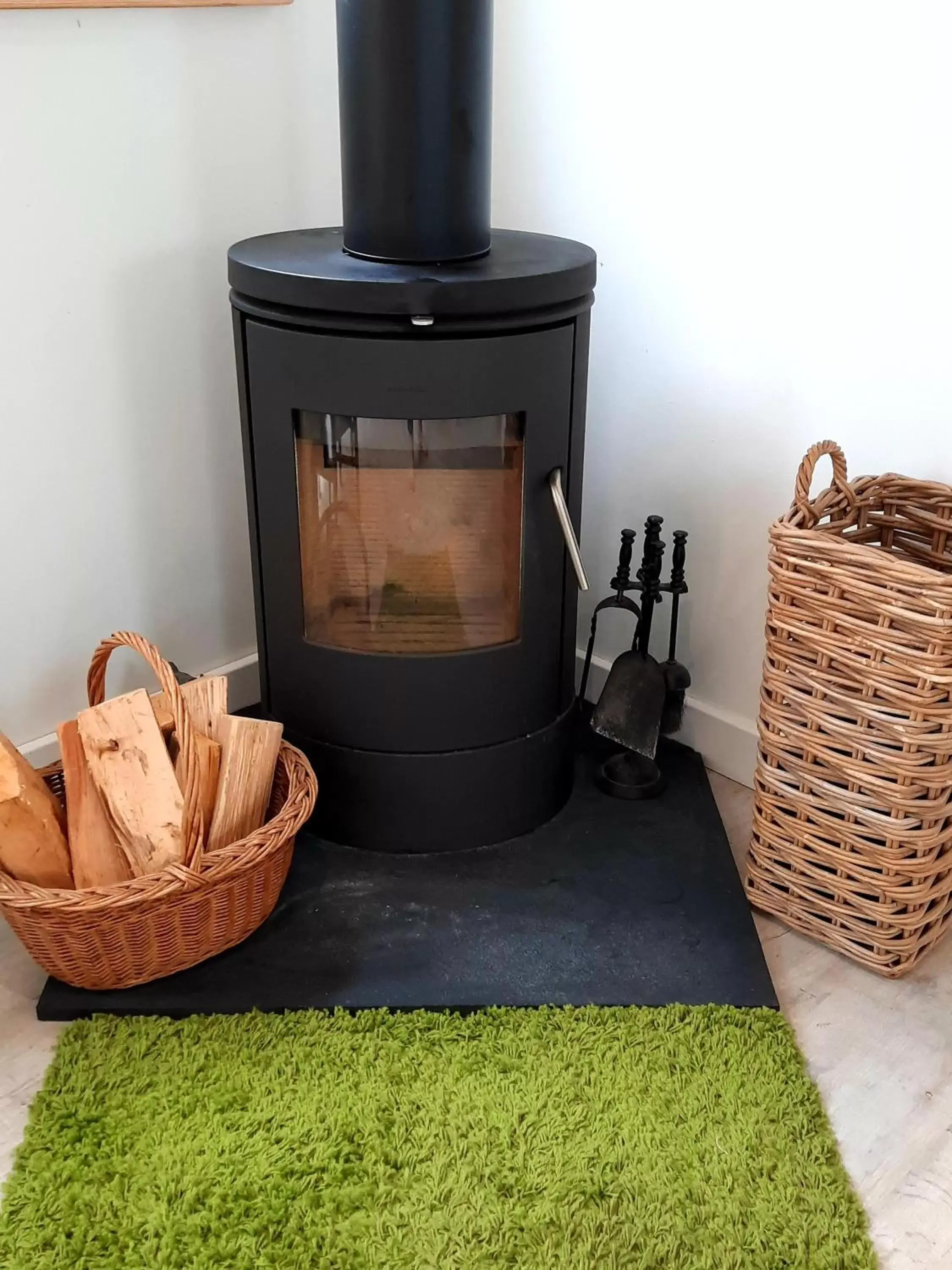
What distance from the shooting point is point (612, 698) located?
1.76 m

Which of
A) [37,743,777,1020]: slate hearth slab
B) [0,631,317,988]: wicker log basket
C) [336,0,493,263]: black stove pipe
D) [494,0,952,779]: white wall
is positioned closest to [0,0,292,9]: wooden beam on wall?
[336,0,493,263]: black stove pipe

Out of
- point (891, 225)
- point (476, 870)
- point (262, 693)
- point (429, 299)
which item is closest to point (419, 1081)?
point (476, 870)

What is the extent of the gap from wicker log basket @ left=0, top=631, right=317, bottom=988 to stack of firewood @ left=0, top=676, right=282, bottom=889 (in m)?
0.03

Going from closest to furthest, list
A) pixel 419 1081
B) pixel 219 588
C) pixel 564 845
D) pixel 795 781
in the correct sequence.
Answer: pixel 419 1081 < pixel 795 781 < pixel 564 845 < pixel 219 588

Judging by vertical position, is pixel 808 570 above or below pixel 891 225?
below

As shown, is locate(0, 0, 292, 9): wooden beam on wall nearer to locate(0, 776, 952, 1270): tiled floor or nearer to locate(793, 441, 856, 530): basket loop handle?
locate(793, 441, 856, 530): basket loop handle

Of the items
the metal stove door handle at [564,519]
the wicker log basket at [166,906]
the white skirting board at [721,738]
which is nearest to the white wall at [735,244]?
the white skirting board at [721,738]

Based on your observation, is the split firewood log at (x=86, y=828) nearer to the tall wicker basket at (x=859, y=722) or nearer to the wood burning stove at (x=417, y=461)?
the wood burning stove at (x=417, y=461)

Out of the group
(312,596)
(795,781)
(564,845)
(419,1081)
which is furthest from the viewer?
(564,845)

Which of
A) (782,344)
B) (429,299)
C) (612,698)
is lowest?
(612,698)

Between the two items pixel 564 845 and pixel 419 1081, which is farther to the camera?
pixel 564 845

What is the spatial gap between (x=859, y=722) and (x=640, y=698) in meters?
0.44

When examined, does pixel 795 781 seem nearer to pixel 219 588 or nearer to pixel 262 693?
pixel 262 693

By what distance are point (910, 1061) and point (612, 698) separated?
2.12ft
